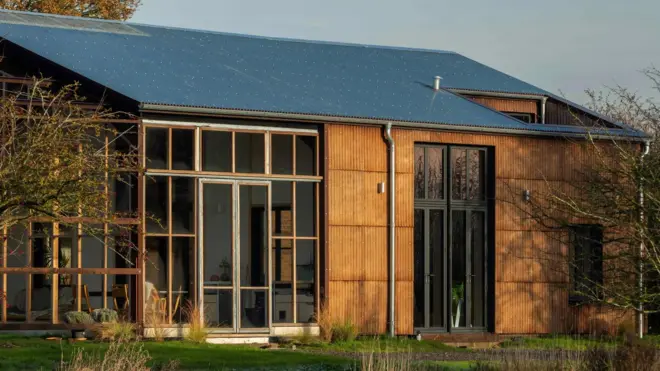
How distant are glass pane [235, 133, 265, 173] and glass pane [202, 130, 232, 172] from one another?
0.86 feet

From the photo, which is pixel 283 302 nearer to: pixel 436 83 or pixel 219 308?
pixel 219 308

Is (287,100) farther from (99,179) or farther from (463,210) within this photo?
(99,179)

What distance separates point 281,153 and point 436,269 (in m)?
3.98

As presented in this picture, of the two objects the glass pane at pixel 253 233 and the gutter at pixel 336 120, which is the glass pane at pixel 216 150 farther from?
the glass pane at pixel 253 233

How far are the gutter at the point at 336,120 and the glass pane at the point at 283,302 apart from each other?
305cm

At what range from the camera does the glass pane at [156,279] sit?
911 inches

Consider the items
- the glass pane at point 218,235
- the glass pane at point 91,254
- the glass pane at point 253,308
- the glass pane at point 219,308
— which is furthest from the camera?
the glass pane at point 253,308

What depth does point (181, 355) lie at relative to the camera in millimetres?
19844

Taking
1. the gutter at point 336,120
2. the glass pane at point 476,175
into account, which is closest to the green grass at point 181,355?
the gutter at point 336,120

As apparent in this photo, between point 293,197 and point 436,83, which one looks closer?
point 293,197

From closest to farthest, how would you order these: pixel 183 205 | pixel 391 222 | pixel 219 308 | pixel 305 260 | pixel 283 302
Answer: pixel 183 205
pixel 219 308
pixel 283 302
pixel 305 260
pixel 391 222

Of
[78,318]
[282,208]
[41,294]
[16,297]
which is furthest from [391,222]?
[16,297]

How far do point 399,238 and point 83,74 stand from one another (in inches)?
265

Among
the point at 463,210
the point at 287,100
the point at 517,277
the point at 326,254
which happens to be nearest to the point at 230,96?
the point at 287,100
